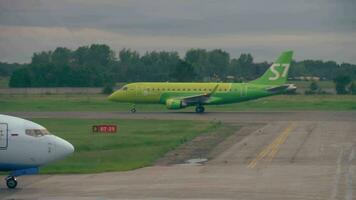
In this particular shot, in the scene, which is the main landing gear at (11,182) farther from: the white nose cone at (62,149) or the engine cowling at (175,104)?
the engine cowling at (175,104)

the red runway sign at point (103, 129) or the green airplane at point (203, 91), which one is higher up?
the green airplane at point (203, 91)

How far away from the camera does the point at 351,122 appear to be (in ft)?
227

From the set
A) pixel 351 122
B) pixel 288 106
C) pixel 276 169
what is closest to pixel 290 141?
pixel 276 169

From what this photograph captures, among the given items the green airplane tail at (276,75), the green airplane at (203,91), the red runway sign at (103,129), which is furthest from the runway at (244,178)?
the green airplane tail at (276,75)

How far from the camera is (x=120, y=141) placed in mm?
50844

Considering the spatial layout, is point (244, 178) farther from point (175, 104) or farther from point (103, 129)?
point (175, 104)

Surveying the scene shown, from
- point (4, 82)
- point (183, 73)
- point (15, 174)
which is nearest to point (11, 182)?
point (15, 174)

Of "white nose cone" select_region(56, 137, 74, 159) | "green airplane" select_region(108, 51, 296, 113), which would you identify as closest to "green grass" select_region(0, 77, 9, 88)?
"green airplane" select_region(108, 51, 296, 113)

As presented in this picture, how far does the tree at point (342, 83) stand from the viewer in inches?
5996

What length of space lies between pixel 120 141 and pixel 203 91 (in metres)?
34.4

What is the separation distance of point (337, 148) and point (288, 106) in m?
50.9

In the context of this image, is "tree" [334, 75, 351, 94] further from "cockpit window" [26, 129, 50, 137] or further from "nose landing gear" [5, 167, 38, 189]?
"nose landing gear" [5, 167, 38, 189]

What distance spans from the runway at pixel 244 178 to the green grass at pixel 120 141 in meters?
2.79

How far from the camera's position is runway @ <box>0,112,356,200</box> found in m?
29.6
